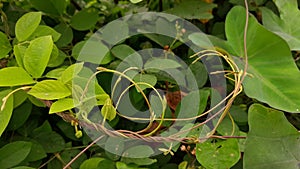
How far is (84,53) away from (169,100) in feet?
0.44

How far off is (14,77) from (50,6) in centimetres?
21

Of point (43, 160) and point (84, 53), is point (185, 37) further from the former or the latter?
point (43, 160)

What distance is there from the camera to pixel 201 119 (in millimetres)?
657

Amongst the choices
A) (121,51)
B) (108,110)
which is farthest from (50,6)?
(108,110)

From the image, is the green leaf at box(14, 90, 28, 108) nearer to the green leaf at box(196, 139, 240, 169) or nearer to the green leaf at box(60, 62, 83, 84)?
the green leaf at box(60, 62, 83, 84)

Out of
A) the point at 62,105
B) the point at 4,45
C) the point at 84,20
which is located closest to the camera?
the point at 62,105

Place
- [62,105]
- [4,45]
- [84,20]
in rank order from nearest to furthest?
[62,105] → [4,45] → [84,20]

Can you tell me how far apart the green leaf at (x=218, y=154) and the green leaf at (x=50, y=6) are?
0.32 meters

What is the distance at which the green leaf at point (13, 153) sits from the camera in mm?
612

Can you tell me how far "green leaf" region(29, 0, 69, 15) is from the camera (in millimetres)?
742

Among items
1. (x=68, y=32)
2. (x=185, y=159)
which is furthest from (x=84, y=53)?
(x=185, y=159)

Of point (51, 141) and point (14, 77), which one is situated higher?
point (14, 77)

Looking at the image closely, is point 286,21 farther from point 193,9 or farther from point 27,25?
point 27,25

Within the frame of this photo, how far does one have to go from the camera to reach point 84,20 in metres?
0.75
